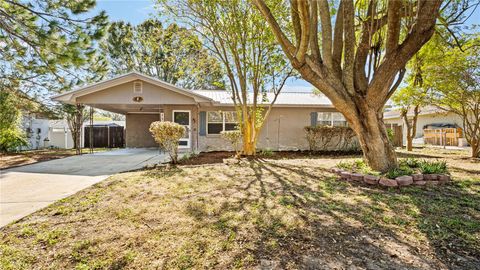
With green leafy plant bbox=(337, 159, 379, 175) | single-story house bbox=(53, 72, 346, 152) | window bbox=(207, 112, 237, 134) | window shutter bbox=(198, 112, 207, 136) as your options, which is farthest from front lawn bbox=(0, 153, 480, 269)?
window bbox=(207, 112, 237, 134)

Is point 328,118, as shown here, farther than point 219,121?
Yes

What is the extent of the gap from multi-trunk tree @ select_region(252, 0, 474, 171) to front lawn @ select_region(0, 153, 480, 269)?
4.53ft

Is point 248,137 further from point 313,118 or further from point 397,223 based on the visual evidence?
point 397,223

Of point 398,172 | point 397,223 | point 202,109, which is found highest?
point 202,109

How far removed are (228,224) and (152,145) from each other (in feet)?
48.8

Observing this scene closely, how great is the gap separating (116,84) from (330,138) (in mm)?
10717

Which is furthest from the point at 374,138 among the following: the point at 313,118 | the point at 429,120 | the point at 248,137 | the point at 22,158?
the point at 429,120

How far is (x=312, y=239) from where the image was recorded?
280 cm

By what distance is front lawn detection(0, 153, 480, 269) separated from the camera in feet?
7.93

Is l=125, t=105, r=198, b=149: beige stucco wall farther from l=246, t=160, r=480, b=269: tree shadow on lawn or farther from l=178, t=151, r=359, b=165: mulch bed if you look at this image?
l=246, t=160, r=480, b=269: tree shadow on lawn

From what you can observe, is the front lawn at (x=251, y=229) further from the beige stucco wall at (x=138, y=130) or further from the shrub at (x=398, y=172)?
the beige stucco wall at (x=138, y=130)

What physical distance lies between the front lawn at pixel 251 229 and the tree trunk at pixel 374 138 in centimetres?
86

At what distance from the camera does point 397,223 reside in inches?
128

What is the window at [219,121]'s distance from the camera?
522 inches
